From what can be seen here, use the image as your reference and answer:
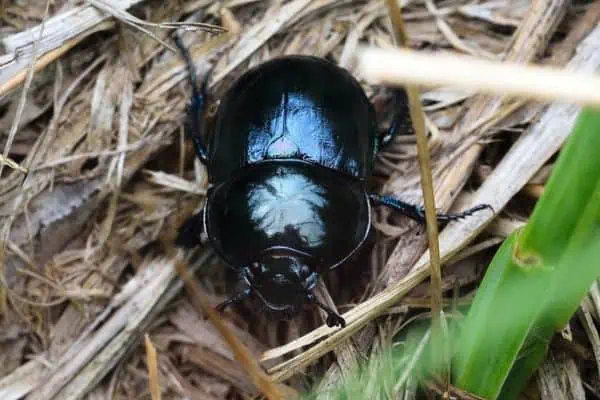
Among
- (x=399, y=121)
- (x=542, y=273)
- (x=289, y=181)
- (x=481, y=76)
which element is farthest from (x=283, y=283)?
(x=481, y=76)

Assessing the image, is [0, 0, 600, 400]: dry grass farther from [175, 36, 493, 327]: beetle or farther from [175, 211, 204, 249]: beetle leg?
[175, 36, 493, 327]: beetle

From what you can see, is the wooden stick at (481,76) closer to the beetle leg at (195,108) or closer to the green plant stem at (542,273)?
the green plant stem at (542,273)

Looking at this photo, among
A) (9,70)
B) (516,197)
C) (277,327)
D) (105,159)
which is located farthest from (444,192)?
(9,70)

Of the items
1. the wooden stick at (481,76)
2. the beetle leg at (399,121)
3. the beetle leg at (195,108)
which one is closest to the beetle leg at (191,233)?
the beetle leg at (195,108)

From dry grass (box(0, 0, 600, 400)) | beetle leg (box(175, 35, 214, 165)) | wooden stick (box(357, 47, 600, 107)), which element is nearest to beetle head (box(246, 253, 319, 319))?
dry grass (box(0, 0, 600, 400))

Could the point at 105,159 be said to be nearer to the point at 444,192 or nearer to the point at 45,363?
the point at 45,363

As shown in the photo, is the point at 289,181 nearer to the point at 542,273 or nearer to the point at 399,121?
the point at 399,121
